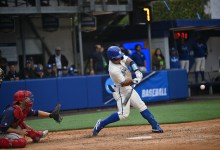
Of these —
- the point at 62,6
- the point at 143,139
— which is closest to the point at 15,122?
the point at 143,139

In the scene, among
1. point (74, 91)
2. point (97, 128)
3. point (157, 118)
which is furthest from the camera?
point (74, 91)

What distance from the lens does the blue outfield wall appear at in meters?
20.0

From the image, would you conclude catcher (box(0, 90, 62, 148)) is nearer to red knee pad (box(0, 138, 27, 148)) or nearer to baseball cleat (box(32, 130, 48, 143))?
red knee pad (box(0, 138, 27, 148))

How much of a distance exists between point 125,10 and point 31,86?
635 cm

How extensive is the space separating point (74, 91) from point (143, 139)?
9.29 m

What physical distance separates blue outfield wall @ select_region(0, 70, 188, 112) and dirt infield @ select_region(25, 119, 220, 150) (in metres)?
5.78

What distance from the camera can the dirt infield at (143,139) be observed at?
1065cm

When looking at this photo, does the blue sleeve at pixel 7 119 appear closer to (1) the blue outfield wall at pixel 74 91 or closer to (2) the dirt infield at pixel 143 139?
(2) the dirt infield at pixel 143 139

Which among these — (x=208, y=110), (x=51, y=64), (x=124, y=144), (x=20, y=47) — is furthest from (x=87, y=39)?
(x=124, y=144)

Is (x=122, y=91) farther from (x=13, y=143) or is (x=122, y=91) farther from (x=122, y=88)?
(x=13, y=143)

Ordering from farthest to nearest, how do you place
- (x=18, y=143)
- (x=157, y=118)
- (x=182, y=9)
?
(x=182, y=9) < (x=157, y=118) < (x=18, y=143)

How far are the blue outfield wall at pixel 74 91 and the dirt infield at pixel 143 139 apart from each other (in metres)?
5.78

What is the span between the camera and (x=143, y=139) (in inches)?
467

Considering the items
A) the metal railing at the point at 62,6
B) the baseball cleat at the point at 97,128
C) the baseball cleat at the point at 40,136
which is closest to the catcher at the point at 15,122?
the baseball cleat at the point at 40,136
